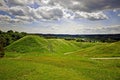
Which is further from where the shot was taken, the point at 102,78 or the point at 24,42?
the point at 24,42

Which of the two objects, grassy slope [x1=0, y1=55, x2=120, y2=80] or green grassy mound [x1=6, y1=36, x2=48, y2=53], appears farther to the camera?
green grassy mound [x1=6, y1=36, x2=48, y2=53]

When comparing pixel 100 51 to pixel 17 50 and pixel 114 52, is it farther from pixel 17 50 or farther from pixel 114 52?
pixel 17 50

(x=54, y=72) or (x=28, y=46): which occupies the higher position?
(x=54, y=72)

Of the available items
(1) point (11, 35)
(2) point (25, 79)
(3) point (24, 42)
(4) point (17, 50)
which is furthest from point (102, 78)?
(1) point (11, 35)

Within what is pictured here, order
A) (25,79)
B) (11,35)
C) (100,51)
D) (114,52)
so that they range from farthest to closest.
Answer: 1. (11,35)
2. (100,51)
3. (114,52)
4. (25,79)

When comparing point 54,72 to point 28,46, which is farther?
point 28,46

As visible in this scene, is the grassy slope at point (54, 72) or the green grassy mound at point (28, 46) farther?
the green grassy mound at point (28, 46)

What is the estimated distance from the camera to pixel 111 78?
32.3m

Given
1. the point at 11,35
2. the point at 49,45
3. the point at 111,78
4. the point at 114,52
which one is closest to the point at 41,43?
the point at 49,45

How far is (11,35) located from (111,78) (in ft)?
547

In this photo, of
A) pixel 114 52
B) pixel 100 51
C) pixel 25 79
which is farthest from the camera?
pixel 100 51

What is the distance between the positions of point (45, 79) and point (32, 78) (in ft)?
6.27

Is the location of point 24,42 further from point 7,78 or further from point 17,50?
point 7,78

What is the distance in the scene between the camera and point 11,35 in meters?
190
